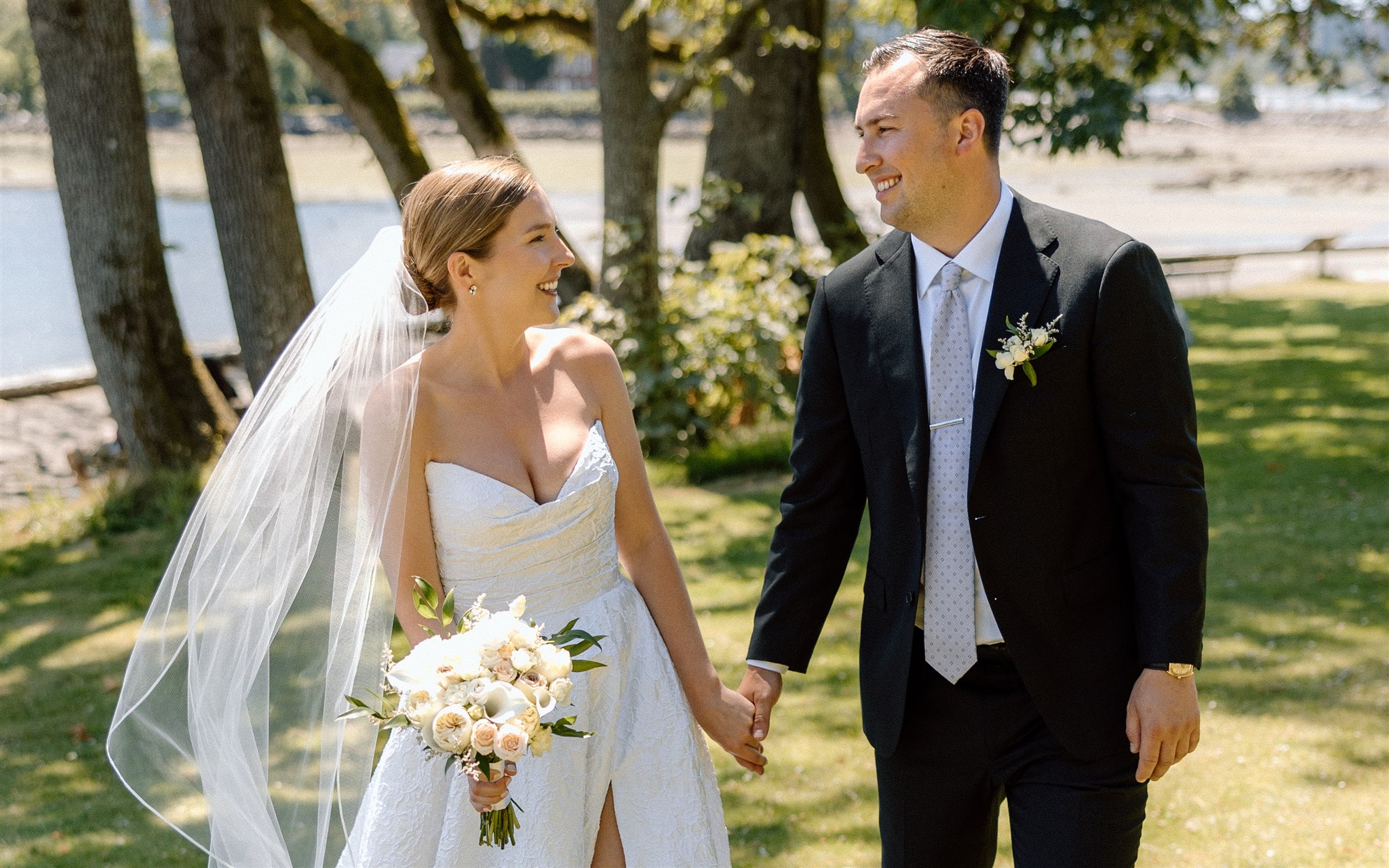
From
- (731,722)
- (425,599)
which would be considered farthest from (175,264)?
(425,599)

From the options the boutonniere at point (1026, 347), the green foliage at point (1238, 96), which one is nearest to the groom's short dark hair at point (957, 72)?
the boutonniere at point (1026, 347)

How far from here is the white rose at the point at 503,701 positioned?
2.60 metres

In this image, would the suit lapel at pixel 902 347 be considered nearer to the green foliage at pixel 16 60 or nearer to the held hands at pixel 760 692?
the held hands at pixel 760 692

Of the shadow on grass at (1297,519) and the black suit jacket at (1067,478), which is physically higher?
the black suit jacket at (1067,478)

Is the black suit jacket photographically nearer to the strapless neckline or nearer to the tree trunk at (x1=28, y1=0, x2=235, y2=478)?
the strapless neckline

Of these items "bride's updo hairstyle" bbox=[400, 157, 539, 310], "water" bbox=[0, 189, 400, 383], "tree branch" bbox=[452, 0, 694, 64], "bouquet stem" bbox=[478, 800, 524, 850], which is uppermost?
"tree branch" bbox=[452, 0, 694, 64]

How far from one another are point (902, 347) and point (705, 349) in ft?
25.3

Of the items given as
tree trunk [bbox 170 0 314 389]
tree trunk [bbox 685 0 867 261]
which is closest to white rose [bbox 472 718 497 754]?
tree trunk [bbox 170 0 314 389]

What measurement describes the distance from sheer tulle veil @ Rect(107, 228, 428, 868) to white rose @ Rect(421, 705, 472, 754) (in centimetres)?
54

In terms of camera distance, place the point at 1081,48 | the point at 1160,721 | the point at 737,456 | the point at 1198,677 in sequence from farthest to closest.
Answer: the point at 1081,48 → the point at 737,456 → the point at 1198,677 → the point at 1160,721

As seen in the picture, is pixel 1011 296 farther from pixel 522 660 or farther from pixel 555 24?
pixel 555 24

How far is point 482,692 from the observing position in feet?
8.53

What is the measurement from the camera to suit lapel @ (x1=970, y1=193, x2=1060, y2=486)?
2.85 m

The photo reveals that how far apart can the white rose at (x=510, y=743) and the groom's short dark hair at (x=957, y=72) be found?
1604 mm
